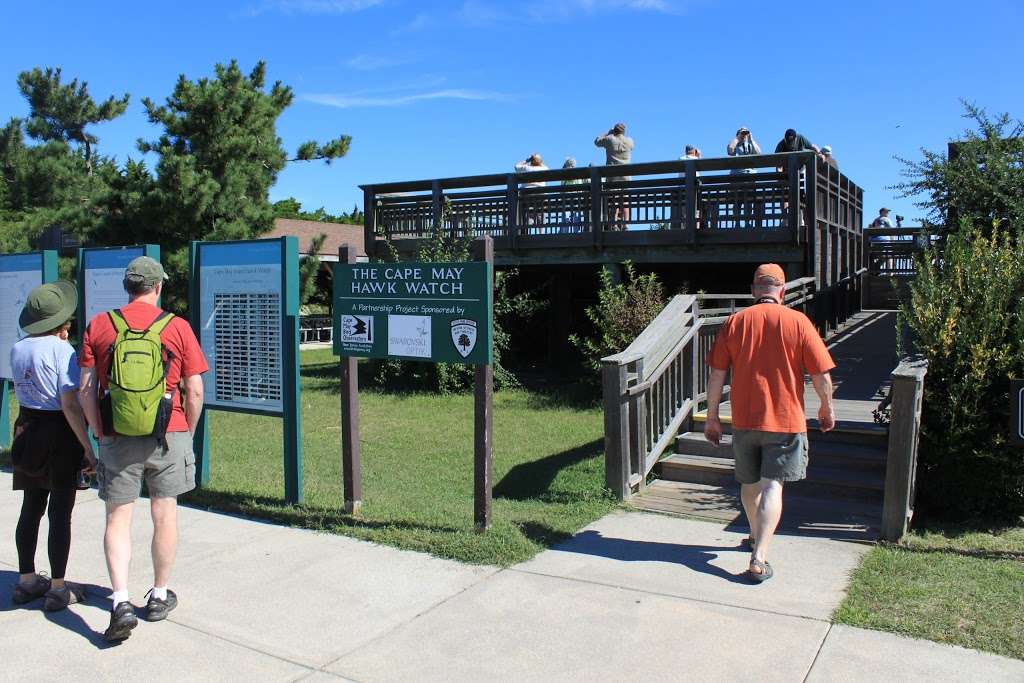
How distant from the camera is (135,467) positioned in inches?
164

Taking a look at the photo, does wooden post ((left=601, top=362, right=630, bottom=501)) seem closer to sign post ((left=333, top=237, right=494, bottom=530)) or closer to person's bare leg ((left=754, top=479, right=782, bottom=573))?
sign post ((left=333, top=237, right=494, bottom=530))

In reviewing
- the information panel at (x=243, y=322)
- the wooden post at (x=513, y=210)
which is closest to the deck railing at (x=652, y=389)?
the information panel at (x=243, y=322)

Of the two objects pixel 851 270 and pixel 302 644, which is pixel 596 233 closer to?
pixel 851 270

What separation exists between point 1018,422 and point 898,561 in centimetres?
104

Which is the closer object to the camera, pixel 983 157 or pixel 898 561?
pixel 898 561

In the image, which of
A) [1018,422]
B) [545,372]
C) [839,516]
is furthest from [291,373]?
[545,372]

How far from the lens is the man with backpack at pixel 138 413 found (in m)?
4.08

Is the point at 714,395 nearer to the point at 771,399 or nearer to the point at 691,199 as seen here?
the point at 771,399

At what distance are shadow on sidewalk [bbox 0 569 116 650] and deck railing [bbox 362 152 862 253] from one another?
30.1 ft

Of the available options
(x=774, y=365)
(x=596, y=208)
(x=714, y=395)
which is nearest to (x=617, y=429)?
(x=714, y=395)

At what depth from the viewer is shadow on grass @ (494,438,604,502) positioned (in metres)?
7.15

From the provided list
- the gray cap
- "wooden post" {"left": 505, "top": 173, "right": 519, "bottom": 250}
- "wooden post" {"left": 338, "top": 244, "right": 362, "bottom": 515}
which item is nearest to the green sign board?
"wooden post" {"left": 338, "top": 244, "right": 362, "bottom": 515}

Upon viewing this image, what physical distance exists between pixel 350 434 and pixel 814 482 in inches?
136

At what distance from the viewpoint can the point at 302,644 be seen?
4090 millimetres
